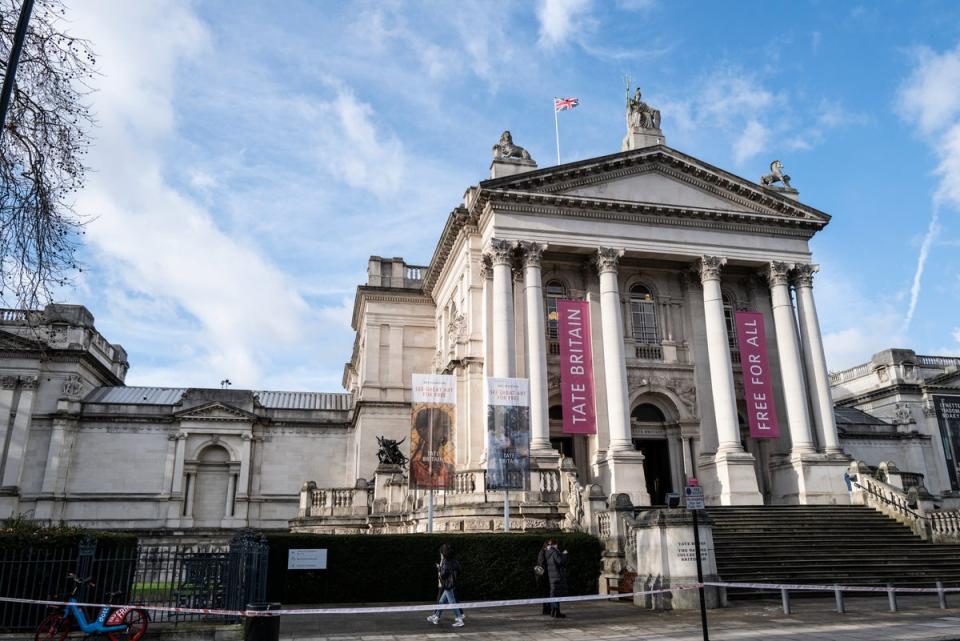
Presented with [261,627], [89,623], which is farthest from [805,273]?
[89,623]

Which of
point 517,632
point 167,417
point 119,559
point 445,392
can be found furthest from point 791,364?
point 167,417

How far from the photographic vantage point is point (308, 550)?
17203 mm

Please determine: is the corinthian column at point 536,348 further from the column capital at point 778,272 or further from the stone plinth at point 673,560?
the column capital at point 778,272

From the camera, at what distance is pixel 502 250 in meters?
26.9

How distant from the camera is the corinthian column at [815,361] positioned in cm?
2795

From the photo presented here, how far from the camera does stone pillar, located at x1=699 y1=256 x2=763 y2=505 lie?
25703 mm

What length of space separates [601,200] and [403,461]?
43.6 feet

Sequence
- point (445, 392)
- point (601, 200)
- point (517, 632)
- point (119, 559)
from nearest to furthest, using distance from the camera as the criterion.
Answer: point (119, 559), point (517, 632), point (445, 392), point (601, 200)

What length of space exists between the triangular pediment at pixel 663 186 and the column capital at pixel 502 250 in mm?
2147

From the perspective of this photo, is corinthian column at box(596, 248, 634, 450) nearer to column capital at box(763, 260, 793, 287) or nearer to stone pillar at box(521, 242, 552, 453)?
stone pillar at box(521, 242, 552, 453)

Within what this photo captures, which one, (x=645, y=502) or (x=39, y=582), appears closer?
(x=39, y=582)

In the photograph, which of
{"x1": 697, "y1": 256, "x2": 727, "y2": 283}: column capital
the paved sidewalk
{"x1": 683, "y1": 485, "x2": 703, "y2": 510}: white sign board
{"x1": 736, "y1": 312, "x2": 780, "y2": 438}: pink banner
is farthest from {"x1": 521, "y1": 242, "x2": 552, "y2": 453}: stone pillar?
{"x1": 683, "y1": 485, "x2": 703, "y2": 510}: white sign board

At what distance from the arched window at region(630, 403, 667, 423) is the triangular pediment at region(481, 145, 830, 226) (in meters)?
7.90

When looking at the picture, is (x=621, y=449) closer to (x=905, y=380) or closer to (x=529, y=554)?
(x=529, y=554)
